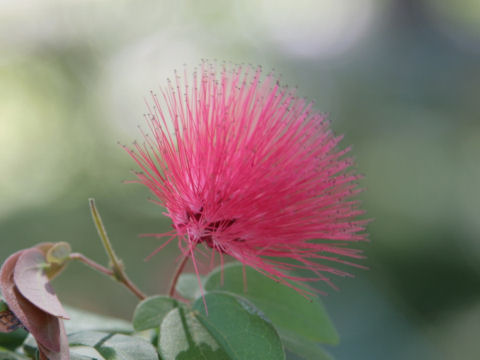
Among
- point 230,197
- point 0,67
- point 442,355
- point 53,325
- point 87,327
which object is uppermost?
point 0,67

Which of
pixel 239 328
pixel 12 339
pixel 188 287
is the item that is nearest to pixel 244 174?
pixel 239 328

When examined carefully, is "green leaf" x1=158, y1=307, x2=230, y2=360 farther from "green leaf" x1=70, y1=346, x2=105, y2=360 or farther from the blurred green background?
the blurred green background

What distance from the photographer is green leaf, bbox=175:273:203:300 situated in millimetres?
1355

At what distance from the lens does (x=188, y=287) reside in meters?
1.39

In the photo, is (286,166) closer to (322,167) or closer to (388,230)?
(322,167)

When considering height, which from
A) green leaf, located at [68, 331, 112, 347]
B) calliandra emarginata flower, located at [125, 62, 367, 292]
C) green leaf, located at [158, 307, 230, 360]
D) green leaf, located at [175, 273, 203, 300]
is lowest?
green leaf, located at [68, 331, 112, 347]

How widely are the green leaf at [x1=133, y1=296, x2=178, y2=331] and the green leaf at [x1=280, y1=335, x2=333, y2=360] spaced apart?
0.36 meters

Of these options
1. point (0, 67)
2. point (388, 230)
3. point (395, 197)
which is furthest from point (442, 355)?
point (0, 67)

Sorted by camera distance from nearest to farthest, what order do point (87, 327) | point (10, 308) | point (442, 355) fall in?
point (10, 308), point (87, 327), point (442, 355)

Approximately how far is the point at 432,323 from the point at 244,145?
4119mm

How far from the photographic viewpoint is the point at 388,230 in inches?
198

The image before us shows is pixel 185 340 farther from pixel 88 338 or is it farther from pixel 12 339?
pixel 12 339

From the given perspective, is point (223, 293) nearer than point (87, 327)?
Yes

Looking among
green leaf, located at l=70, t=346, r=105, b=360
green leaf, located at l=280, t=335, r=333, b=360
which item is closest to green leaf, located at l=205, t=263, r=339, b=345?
green leaf, located at l=280, t=335, r=333, b=360
